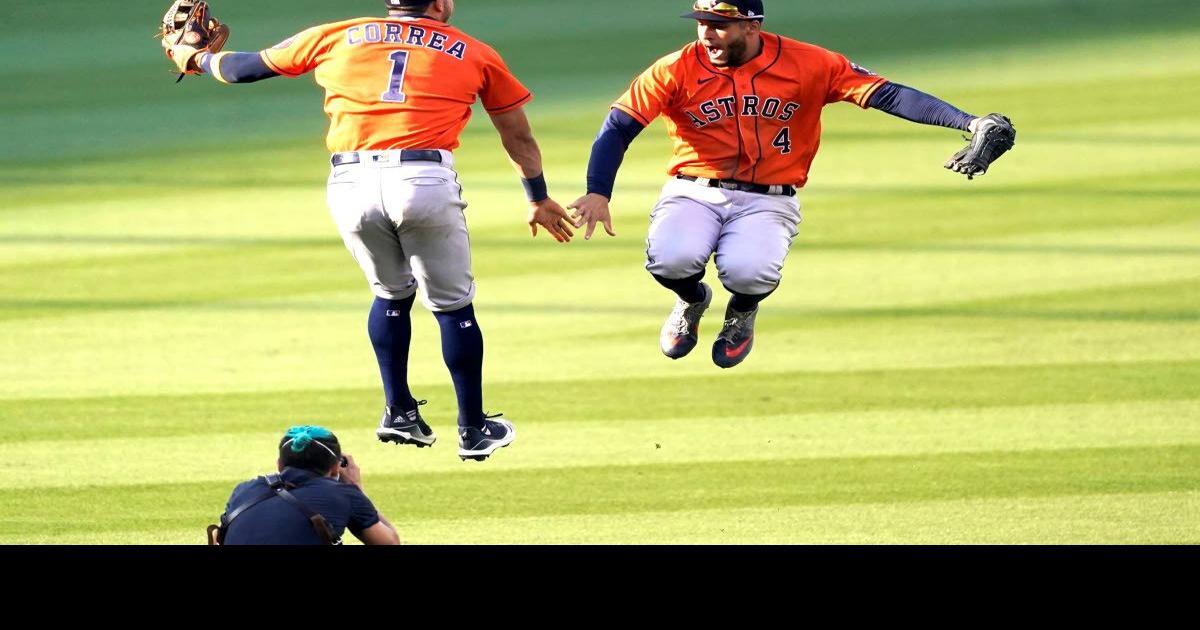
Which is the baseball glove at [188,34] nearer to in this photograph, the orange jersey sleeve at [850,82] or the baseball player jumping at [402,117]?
the baseball player jumping at [402,117]

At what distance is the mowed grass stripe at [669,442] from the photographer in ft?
37.3

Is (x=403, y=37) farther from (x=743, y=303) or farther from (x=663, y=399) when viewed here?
(x=663, y=399)

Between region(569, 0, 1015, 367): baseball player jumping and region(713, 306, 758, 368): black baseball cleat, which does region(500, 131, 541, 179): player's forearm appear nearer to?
region(569, 0, 1015, 367): baseball player jumping

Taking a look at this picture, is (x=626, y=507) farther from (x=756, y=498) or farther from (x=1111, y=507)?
(x=1111, y=507)

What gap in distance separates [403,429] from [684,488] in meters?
3.27

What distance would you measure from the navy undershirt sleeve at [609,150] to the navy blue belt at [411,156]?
72 cm

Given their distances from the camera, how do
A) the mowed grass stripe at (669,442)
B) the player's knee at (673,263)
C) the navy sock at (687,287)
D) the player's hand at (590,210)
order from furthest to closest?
the mowed grass stripe at (669,442) → the navy sock at (687,287) → the player's knee at (673,263) → the player's hand at (590,210)

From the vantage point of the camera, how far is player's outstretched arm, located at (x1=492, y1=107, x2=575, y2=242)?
Result: 311 inches

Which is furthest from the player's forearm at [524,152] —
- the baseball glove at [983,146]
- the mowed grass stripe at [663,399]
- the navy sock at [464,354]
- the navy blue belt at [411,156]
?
the mowed grass stripe at [663,399]

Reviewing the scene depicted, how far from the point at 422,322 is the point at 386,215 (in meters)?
6.53

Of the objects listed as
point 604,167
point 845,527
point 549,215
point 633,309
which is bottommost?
point 845,527

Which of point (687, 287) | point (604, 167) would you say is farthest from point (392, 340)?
point (687, 287)

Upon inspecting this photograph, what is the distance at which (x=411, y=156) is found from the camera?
25.1 feet
